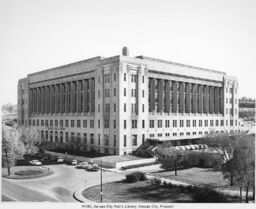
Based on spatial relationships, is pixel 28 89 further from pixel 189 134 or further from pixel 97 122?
pixel 189 134

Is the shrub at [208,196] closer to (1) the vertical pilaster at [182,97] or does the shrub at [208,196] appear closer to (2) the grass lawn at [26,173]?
(2) the grass lawn at [26,173]

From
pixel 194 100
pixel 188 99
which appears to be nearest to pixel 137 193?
pixel 188 99

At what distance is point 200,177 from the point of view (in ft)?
159

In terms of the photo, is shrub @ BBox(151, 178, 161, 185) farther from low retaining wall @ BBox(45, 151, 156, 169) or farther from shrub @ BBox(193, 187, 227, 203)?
low retaining wall @ BBox(45, 151, 156, 169)

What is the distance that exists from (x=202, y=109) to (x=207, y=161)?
3254cm

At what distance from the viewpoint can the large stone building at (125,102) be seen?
217ft

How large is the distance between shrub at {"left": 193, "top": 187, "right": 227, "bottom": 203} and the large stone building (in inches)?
1211

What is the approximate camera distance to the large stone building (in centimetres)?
6619

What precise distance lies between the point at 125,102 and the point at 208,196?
35.8 meters

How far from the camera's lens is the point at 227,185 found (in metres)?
43.0

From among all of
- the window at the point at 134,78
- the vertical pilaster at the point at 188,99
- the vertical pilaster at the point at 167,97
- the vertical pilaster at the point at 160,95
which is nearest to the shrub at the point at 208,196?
the window at the point at 134,78

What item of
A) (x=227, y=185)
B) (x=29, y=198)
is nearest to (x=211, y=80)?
(x=227, y=185)

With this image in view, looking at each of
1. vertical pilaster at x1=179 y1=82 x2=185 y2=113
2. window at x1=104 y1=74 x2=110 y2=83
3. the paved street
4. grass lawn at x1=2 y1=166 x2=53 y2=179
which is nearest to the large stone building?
vertical pilaster at x1=179 y1=82 x2=185 y2=113

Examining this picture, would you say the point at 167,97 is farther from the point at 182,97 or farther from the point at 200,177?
the point at 200,177
